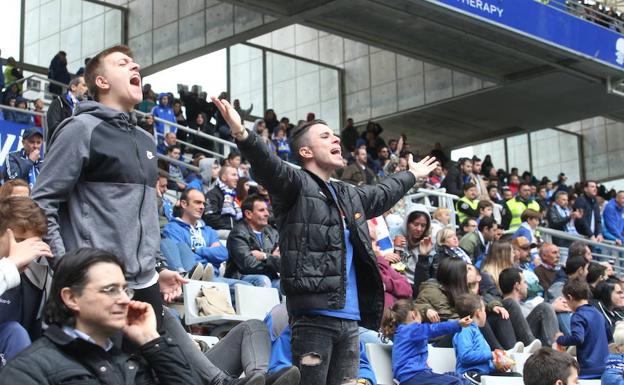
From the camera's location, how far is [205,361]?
4352 mm

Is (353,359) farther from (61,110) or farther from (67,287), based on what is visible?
(61,110)

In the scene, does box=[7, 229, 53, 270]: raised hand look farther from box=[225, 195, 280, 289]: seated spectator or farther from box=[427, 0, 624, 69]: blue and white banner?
→ box=[427, 0, 624, 69]: blue and white banner

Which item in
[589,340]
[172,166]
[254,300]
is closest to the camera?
[254,300]

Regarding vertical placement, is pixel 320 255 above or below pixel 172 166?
below

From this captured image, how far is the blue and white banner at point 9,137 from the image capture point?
1078cm

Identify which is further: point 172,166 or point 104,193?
point 172,166

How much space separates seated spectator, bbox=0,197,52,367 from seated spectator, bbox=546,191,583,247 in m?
12.1

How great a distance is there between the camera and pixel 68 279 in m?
3.26

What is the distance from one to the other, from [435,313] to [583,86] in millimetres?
13898

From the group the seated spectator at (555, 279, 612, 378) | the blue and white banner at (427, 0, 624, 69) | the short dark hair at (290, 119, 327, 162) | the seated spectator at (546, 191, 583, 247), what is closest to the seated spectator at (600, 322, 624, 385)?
the seated spectator at (555, 279, 612, 378)

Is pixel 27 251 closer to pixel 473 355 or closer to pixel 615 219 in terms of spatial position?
pixel 473 355

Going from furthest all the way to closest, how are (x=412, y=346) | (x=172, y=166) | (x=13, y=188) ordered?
(x=172, y=166), (x=412, y=346), (x=13, y=188)

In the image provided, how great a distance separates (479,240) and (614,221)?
5.56 meters

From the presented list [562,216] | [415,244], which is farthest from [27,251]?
[562,216]
